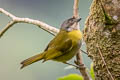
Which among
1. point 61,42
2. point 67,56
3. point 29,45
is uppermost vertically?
point 29,45

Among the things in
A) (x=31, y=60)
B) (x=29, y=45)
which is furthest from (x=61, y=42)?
(x=29, y=45)

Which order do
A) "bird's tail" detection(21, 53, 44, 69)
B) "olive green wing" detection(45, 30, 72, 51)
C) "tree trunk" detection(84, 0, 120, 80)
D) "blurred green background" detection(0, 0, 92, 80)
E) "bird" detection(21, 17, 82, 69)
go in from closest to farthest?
1. "tree trunk" detection(84, 0, 120, 80)
2. "bird's tail" detection(21, 53, 44, 69)
3. "bird" detection(21, 17, 82, 69)
4. "olive green wing" detection(45, 30, 72, 51)
5. "blurred green background" detection(0, 0, 92, 80)

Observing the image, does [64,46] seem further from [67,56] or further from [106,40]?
[106,40]

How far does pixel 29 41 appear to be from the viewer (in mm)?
11867

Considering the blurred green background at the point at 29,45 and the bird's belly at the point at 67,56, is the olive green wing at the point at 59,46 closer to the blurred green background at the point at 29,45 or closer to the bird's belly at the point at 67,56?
the bird's belly at the point at 67,56

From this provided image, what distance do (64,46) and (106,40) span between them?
614mm

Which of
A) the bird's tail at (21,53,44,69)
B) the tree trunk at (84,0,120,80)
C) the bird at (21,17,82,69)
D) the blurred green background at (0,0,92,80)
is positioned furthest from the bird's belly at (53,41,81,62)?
the blurred green background at (0,0,92,80)

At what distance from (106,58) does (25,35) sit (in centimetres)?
816

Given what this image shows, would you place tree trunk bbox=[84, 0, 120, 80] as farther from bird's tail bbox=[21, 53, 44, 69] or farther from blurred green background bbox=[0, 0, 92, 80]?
blurred green background bbox=[0, 0, 92, 80]

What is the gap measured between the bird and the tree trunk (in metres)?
0.29

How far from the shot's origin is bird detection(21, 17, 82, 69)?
4.02m

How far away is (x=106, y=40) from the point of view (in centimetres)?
360

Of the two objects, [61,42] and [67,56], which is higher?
[61,42]

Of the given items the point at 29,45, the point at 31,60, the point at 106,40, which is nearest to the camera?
the point at 106,40
